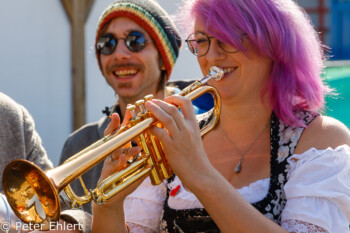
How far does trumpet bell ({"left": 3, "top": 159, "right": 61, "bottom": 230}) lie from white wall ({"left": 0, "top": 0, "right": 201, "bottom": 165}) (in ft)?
10.3

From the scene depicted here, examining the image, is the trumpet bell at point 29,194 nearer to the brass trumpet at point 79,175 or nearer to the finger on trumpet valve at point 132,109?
the brass trumpet at point 79,175

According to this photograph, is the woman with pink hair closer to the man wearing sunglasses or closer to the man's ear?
the man wearing sunglasses

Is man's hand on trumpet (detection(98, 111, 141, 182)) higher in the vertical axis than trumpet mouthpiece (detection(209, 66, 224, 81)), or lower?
lower

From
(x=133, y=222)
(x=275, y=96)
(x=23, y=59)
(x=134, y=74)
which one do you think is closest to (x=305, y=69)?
(x=275, y=96)

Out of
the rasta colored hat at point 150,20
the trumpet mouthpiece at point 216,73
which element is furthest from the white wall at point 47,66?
the trumpet mouthpiece at point 216,73

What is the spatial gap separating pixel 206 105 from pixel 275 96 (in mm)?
1161

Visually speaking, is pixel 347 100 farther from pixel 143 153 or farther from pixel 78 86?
pixel 78 86

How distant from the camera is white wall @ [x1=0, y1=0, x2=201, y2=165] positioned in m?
5.03

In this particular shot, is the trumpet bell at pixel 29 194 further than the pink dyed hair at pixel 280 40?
No

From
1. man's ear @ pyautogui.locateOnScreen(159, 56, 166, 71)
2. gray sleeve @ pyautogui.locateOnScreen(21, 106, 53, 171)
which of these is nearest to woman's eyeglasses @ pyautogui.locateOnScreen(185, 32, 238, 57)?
gray sleeve @ pyautogui.locateOnScreen(21, 106, 53, 171)

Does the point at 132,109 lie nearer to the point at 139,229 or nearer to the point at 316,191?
the point at 139,229

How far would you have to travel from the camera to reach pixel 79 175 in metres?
1.90

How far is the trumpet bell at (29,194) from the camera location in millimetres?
1899

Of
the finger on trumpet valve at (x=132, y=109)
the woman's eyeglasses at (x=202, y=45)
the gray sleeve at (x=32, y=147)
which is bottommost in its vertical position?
the gray sleeve at (x=32, y=147)
